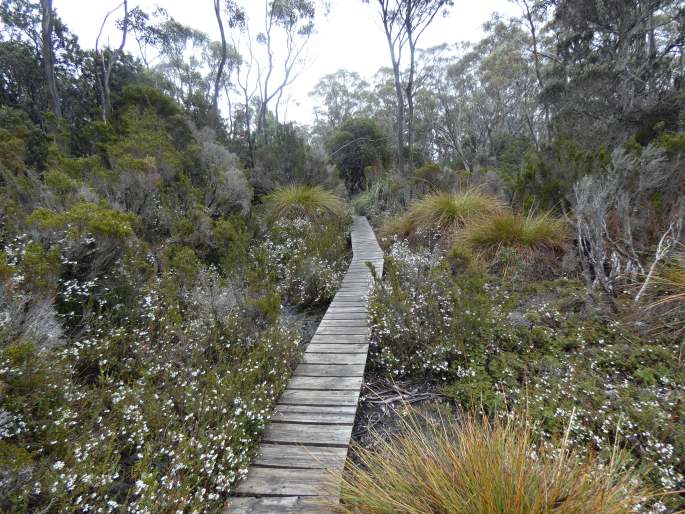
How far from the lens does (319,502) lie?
5.01 feet

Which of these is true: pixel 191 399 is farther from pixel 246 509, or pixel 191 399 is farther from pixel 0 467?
pixel 0 467

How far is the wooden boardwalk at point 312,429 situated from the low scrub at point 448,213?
11.4ft

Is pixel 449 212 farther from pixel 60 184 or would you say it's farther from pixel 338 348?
pixel 60 184

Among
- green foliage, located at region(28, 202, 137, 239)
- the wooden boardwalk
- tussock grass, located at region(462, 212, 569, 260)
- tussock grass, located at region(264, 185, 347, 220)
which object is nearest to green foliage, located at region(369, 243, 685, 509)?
the wooden boardwalk

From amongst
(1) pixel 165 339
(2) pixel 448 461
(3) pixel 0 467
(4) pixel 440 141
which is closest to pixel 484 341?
(2) pixel 448 461

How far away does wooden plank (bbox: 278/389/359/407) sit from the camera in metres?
2.45

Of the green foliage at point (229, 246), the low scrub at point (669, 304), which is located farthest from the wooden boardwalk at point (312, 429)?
the low scrub at point (669, 304)

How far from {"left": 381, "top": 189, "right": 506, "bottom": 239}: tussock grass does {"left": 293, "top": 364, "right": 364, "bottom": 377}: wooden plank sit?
13.7ft

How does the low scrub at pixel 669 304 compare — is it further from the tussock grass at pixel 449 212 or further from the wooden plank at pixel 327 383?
the tussock grass at pixel 449 212

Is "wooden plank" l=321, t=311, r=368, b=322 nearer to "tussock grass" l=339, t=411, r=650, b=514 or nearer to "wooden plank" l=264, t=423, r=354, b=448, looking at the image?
"wooden plank" l=264, t=423, r=354, b=448

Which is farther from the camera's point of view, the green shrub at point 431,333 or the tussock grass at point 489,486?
the green shrub at point 431,333

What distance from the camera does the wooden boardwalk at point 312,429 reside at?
1.71 m

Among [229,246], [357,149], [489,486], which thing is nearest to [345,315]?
[229,246]

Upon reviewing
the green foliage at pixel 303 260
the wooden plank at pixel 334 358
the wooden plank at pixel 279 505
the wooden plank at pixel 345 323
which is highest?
the green foliage at pixel 303 260
